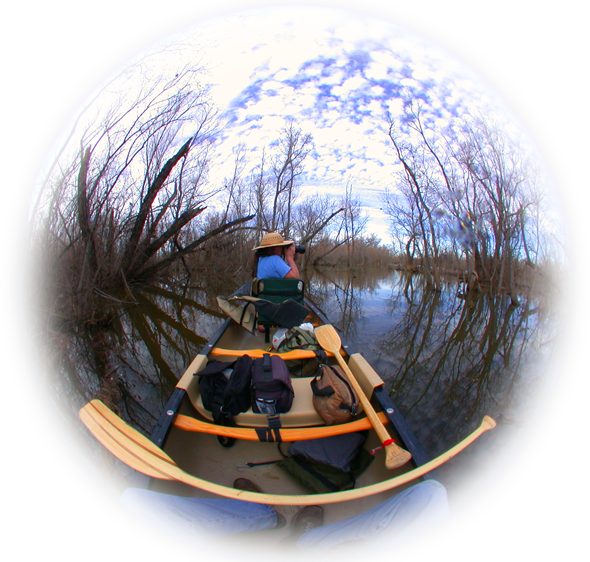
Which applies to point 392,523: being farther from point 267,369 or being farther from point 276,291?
point 276,291

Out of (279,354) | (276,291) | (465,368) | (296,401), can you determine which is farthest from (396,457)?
(465,368)

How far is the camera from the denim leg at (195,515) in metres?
1.19

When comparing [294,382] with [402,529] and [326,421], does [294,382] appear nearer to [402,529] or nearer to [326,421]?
[326,421]

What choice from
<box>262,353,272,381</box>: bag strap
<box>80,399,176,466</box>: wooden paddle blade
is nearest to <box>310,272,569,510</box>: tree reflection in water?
<box>262,353,272,381</box>: bag strap

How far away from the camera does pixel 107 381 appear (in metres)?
3.59

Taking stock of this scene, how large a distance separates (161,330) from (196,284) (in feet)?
26.5

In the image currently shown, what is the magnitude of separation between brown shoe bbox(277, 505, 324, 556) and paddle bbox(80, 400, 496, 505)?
0.32 meters

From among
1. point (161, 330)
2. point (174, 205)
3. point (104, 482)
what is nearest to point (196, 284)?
point (174, 205)

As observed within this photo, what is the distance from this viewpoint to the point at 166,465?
1339 millimetres

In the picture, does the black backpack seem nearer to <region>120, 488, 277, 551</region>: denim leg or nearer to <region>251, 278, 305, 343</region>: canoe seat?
<region>120, 488, 277, 551</region>: denim leg

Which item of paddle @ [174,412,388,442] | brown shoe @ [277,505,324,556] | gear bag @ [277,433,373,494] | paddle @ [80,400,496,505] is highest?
paddle @ [80,400,496,505]

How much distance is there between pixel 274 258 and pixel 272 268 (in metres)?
0.16

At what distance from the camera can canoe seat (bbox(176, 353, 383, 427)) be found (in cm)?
194

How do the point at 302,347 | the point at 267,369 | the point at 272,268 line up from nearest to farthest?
the point at 267,369, the point at 302,347, the point at 272,268
